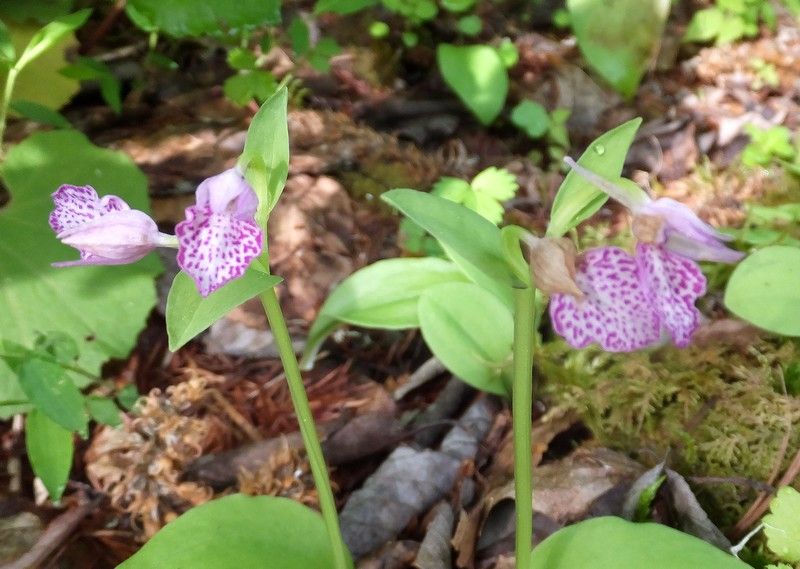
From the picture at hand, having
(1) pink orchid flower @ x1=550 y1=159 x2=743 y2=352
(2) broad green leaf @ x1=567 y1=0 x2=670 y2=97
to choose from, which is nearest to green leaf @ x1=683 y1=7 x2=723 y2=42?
(2) broad green leaf @ x1=567 y1=0 x2=670 y2=97

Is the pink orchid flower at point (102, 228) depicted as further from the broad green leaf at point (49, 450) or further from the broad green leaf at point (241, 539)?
the broad green leaf at point (49, 450)

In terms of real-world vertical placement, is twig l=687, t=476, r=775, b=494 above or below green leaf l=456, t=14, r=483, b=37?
below

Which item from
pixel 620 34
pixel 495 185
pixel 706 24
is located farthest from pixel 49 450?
pixel 706 24

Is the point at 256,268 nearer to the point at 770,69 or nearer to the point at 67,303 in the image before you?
the point at 67,303

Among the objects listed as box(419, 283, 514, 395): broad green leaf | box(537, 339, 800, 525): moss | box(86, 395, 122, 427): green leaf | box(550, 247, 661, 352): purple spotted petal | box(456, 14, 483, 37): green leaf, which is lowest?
box(537, 339, 800, 525): moss

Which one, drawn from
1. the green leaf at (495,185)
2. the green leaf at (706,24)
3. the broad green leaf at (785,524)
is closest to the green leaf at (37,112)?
the green leaf at (495,185)

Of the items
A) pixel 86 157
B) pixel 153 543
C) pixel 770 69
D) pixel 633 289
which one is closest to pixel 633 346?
pixel 633 289

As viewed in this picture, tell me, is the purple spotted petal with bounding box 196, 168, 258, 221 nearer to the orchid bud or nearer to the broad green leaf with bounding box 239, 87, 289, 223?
the broad green leaf with bounding box 239, 87, 289, 223
